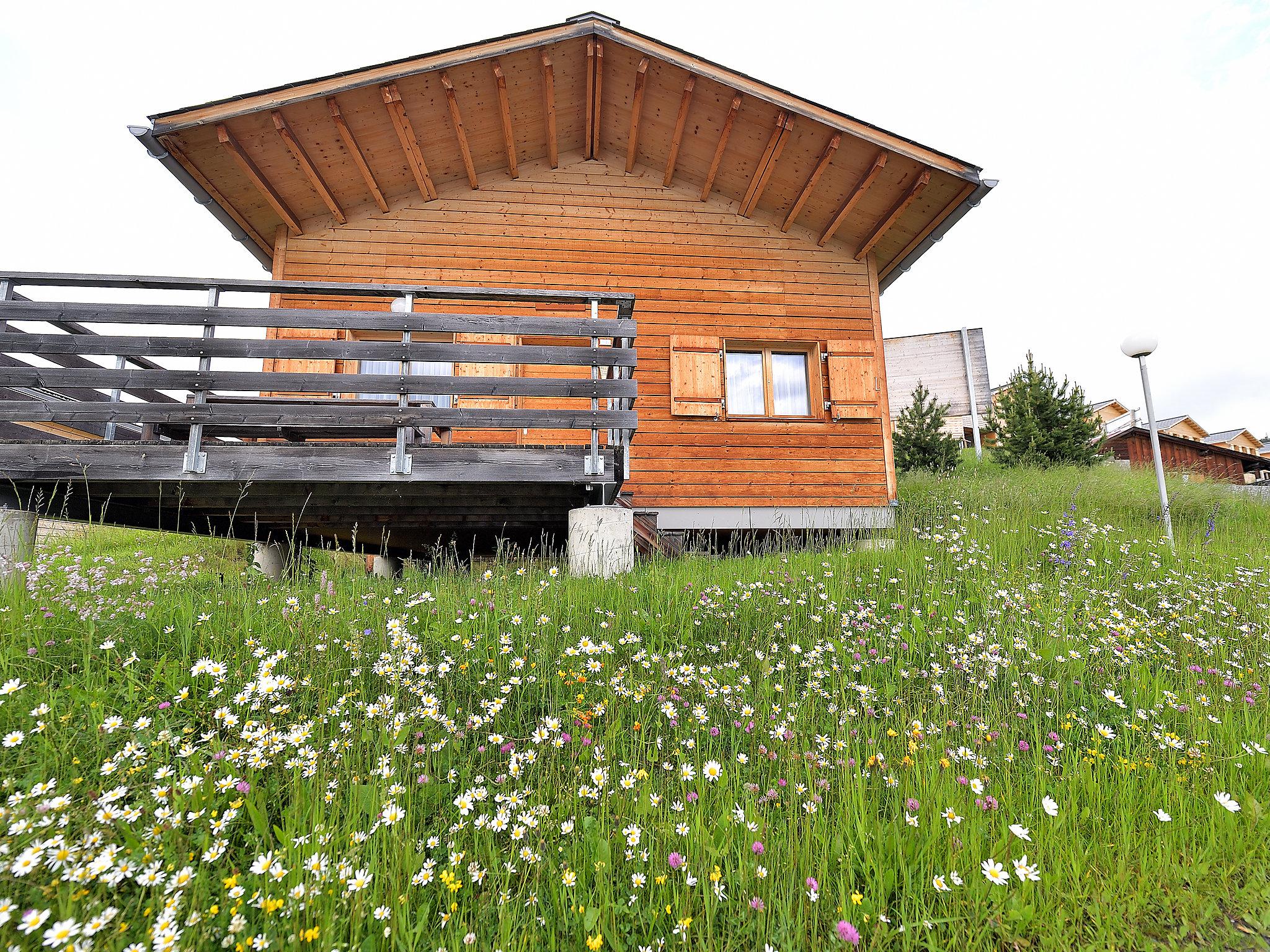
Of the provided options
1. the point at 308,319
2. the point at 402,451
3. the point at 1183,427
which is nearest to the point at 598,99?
the point at 308,319

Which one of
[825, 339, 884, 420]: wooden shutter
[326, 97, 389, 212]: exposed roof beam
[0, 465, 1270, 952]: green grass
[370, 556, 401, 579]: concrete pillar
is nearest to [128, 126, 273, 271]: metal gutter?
[326, 97, 389, 212]: exposed roof beam

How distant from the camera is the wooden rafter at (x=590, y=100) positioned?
25.1 feet

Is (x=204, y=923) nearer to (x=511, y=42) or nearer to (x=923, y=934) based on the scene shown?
(x=923, y=934)

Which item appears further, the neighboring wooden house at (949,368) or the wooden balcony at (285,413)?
the neighboring wooden house at (949,368)

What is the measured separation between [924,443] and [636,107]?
938cm

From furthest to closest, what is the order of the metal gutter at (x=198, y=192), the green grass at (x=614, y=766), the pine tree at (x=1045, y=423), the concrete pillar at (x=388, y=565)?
the pine tree at (x=1045, y=423)
the concrete pillar at (x=388, y=565)
the metal gutter at (x=198, y=192)
the green grass at (x=614, y=766)

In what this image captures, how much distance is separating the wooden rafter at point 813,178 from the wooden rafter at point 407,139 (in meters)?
5.23

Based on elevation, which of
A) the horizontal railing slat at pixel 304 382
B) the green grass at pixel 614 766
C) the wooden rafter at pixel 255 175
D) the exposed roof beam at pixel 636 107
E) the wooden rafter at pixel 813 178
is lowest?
the green grass at pixel 614 766

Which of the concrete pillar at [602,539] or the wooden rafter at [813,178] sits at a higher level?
the wooden rafter at [813,178]

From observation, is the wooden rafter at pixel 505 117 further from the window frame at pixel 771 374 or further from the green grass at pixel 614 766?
the green grass at pixel 614 766

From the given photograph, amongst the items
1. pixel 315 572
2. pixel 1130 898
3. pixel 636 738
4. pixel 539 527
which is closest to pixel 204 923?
pixel 636 738

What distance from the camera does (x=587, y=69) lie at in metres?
8.09

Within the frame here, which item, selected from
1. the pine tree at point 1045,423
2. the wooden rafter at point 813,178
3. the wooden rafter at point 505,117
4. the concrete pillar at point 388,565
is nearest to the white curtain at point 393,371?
the concrete pillar at point 388,565

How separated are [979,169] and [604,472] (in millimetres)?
6310
